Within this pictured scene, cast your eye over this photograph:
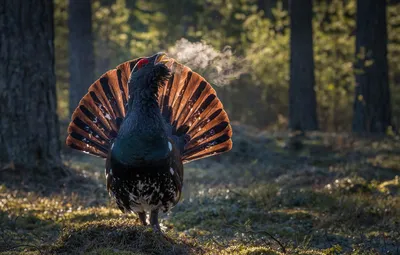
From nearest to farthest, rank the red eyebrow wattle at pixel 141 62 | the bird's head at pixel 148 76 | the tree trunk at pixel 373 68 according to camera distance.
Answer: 1. the bird's head at pixel 148 76
2. the red eyebrow wattle at pixel 141 62
3. the tree trunk at pixel 373 68

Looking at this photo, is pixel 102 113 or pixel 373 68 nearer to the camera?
pixel 102 113

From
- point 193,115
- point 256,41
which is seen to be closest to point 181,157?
point 193,115

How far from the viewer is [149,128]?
243 inches

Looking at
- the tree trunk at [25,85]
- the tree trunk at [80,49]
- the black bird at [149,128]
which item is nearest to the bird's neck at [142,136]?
the black bird at [149,128]

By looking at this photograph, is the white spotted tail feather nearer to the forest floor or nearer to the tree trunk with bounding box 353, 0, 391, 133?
the forest floor

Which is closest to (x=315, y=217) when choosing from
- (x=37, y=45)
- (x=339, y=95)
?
(x=37, y=45)

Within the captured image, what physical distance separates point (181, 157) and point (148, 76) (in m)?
1.24

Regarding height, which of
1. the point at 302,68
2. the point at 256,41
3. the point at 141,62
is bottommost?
the point at 141,62

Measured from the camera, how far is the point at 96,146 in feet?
24.6

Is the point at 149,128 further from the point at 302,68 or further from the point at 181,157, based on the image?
the point at 302,68

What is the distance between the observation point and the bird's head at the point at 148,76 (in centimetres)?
638

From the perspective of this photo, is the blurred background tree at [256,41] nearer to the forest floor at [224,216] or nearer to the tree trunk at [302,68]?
the tree trunk at [302,68]

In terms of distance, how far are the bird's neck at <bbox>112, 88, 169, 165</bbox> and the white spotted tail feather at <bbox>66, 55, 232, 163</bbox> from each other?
959mm

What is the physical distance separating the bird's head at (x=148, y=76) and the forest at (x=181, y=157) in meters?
0.01
